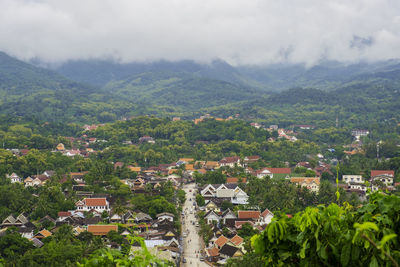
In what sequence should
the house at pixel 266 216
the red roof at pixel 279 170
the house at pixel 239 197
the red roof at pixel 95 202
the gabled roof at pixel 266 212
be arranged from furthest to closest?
the red roof at pixel 279 170
the house at pixel 239 197
the red roof at pixel 95 202
the gabled roof at pixel 266 212
the house at pixel 266 216

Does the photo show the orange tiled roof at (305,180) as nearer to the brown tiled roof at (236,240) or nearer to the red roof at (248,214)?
the red roof at (248,214)

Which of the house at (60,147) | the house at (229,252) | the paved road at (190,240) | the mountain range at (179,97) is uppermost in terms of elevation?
the mountain range at (179,97)

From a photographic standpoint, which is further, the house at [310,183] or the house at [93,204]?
the house at [310,183]

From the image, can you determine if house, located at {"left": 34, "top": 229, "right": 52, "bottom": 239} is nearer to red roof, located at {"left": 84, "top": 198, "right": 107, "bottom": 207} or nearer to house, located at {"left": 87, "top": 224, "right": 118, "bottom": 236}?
house, located at {"left": 87, "top": 224, "right": 118, "bottom": 236}

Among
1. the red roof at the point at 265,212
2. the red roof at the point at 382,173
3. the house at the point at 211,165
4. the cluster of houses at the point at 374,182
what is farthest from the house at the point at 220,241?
the house at the point at 211,165

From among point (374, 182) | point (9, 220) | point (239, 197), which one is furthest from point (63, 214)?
point (374, 182)

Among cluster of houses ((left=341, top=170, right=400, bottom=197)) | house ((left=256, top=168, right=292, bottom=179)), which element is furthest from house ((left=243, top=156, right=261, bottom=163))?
cluster of houses ((left=341, top=170, right=400, bottom=197))

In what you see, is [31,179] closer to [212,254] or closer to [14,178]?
[14,178]
